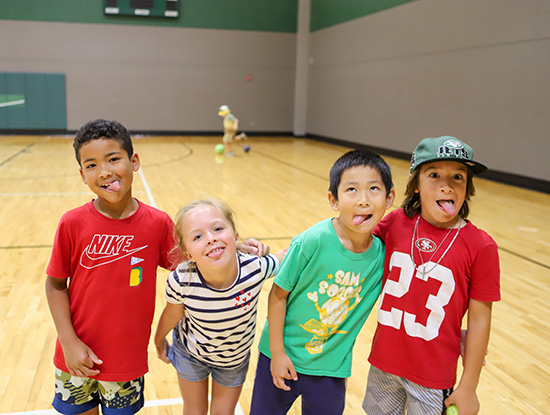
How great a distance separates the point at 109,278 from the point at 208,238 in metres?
0.29

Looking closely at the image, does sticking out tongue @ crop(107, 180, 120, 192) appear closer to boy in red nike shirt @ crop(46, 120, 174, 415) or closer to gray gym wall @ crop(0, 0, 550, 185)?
boy in red nike shirt @ crop(46, 120, 174, 415)

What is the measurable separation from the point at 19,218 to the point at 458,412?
185 inches

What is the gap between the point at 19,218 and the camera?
495 cm

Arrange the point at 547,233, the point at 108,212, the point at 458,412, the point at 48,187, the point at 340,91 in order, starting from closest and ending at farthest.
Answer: the point at 458,412, the point at 108,212, the point at 547,233, the point at 48,187, the point at 340,91

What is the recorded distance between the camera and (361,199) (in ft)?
4.18

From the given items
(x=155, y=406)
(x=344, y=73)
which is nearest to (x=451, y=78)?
(x=344, y=73)

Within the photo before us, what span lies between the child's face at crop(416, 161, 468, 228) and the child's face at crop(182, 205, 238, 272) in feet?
1.67

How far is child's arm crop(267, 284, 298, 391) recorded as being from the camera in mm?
1311

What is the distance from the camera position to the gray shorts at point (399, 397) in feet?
4.25

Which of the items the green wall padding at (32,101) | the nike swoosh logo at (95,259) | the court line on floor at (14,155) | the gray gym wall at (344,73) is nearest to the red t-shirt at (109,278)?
the nike swoosh logo at (95,259)

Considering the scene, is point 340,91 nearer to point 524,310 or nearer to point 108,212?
point 524,310

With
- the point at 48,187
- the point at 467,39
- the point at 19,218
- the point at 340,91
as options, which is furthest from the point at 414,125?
the point at 19,218

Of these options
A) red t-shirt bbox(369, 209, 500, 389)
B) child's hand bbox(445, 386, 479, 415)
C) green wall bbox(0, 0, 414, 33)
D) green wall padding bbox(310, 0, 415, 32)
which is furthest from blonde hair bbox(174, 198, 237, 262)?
green wall bbox(0, 0, 414, 33)

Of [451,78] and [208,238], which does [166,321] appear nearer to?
[208,238]
